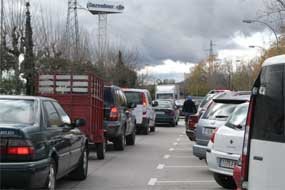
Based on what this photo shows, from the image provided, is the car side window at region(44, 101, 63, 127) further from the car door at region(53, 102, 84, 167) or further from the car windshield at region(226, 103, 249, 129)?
the car windshield at region(226, 103, 249, 129)

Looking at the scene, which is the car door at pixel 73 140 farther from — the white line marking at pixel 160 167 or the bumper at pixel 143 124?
the bumper at pixel 143 124

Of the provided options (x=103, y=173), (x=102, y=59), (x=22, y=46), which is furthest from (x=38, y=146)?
(x=102, y=59)

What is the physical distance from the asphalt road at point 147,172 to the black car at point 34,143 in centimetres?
111

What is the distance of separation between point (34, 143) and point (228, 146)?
372cm

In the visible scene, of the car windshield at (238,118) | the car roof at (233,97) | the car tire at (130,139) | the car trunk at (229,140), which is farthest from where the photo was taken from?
the car tire at (130,139)

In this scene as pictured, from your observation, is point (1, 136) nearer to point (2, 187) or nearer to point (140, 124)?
point (2, 187)

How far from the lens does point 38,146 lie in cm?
848

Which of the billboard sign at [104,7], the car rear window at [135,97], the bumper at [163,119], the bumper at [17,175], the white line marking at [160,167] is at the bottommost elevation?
the bumper at [163,119]

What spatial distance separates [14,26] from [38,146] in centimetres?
2657

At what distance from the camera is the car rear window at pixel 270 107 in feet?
18.8

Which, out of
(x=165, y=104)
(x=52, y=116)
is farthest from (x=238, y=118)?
(x=165, y=104)

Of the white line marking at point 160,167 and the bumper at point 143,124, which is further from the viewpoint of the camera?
the bumper at point 143,124

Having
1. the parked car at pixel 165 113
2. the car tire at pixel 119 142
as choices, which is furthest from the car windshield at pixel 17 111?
the parked car at pixel 165 113

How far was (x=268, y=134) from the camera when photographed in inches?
231
